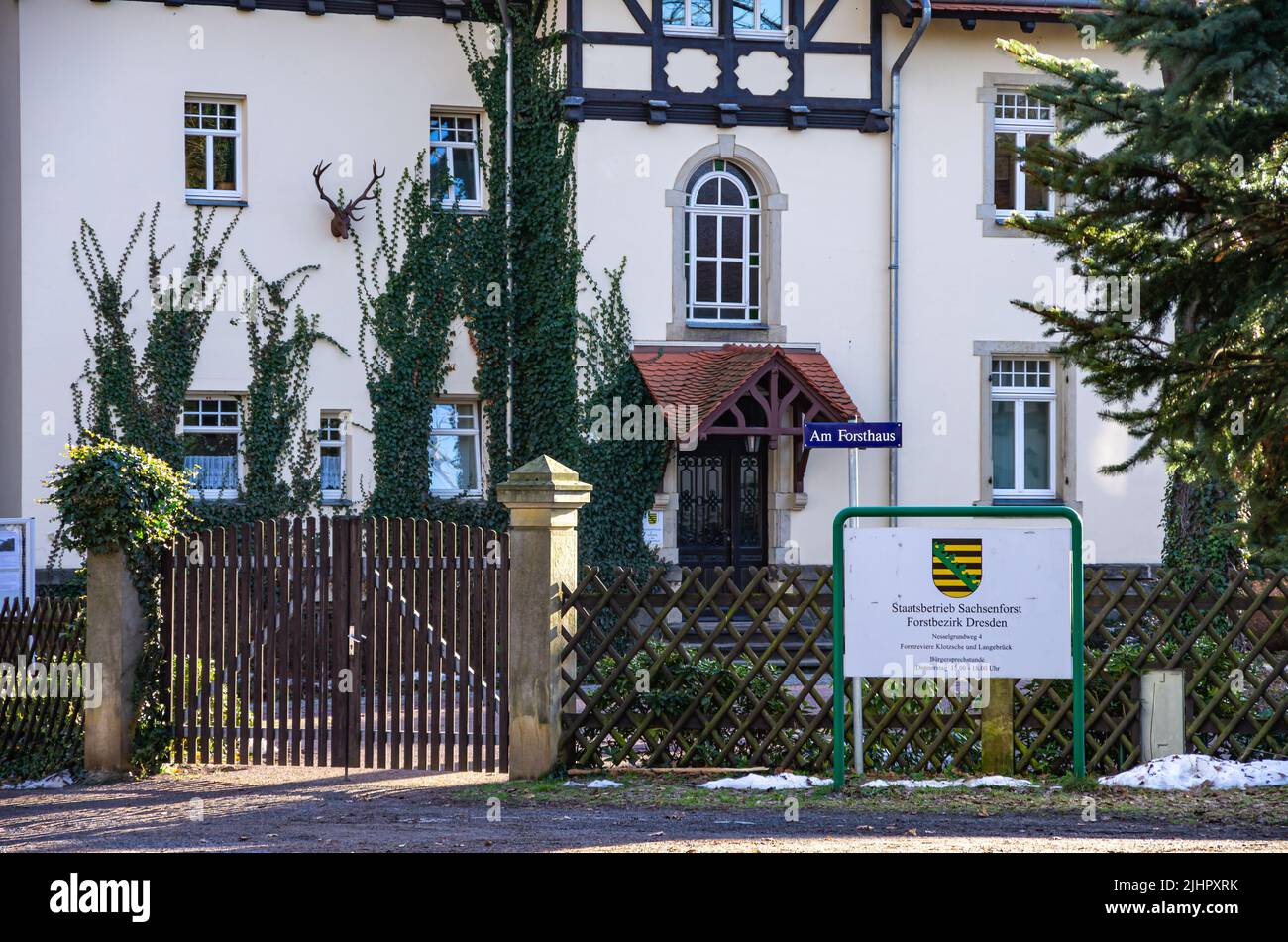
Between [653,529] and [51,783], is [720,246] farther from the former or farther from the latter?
[51,783]

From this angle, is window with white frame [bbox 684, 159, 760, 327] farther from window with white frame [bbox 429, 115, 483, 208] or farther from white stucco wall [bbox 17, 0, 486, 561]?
white stucco wall [bbox 17, 0, 486, 561]

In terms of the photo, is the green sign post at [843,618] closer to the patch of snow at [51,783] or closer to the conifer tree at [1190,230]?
the conifer tree at [1190,230]

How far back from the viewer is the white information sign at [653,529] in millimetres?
19516

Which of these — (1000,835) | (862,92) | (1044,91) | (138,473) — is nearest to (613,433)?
(862,92)

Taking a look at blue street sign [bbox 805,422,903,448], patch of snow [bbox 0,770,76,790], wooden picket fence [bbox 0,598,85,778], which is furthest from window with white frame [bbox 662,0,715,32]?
patch of snow [bbox 0,770,76,790]

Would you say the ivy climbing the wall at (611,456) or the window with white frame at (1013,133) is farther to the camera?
the window with white frame at (1013,133)

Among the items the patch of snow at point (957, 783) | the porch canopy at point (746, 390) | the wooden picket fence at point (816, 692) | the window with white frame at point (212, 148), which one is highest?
the window with white frame at point (212, 148)

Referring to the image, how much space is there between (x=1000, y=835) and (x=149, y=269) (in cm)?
1443

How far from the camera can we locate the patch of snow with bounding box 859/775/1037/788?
9.50 meters

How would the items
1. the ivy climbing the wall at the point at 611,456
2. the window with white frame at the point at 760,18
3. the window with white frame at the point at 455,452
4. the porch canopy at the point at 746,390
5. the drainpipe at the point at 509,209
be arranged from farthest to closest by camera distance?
the window with white frame at the point at 455,452
the window with white frame at the point at 760,18
the drainpipe at the point at 509,209
the ivy climbing the wall at the point at 611,456
the porch canopy at the point at 746,390

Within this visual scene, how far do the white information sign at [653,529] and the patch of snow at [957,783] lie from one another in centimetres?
992

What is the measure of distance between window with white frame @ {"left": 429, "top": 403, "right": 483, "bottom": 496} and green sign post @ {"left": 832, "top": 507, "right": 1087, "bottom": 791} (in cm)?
1095

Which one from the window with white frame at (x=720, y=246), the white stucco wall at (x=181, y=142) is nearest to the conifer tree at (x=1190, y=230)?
the window with white frame at (x=720, y=246)

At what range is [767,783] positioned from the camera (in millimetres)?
9711
